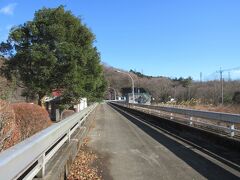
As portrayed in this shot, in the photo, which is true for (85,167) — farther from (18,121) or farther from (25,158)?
(25,158)

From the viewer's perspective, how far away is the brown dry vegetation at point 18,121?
27.9 ft

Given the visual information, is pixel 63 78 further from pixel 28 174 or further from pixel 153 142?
pixel 28 174

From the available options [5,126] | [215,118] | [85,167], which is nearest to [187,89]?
[215,118]

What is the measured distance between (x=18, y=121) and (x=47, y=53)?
13349mm

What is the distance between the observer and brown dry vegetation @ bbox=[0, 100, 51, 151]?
27.9 ft

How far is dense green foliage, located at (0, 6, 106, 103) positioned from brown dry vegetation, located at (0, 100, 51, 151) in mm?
10166

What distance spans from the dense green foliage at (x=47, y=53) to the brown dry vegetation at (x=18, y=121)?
400 inches

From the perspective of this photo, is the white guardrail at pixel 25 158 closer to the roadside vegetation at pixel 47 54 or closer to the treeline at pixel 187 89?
the roadside vegetation at pixel 47 54

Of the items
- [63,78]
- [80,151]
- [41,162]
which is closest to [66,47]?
[63,78]

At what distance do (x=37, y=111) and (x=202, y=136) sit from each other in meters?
7.26

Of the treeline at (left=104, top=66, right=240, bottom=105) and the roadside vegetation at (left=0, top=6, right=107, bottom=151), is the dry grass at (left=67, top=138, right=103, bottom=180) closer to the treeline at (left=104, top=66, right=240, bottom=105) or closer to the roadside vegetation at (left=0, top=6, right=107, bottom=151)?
the roadside vegetation at (left=0, top=6, right=107, bottom=151)

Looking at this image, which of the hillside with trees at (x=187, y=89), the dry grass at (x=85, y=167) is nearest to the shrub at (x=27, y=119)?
the dry grass at (x=85, y=167)

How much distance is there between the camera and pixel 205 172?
10.2 meters

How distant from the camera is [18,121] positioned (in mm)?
12469
